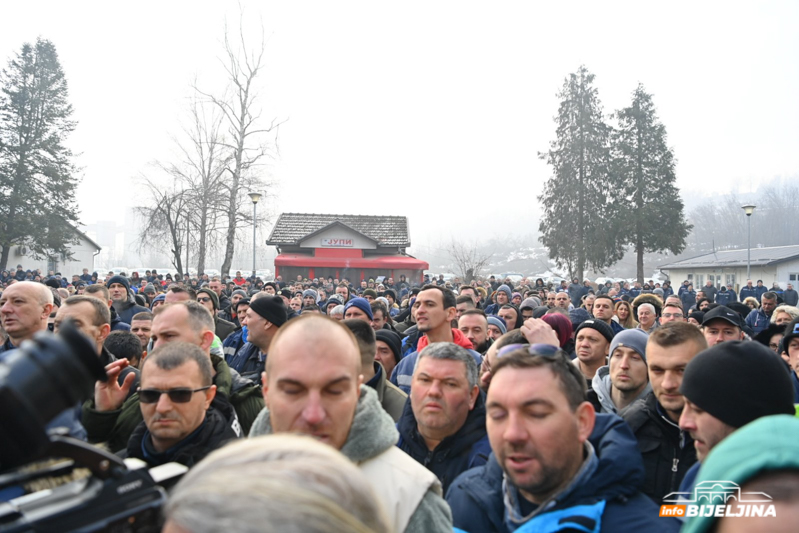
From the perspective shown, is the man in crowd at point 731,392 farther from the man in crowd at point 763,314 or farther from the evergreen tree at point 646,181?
the evergreen tree at point 646,181

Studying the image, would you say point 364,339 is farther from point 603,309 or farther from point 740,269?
point 740,269

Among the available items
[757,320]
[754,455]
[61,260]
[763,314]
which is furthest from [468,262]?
[754,455]

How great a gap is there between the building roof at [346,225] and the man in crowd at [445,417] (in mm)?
33025

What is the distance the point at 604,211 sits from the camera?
4166cm

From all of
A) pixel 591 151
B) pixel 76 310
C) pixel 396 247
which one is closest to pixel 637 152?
pixel 591 151

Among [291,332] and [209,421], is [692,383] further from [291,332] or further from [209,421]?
[209,421]

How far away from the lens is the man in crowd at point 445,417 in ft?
11.3

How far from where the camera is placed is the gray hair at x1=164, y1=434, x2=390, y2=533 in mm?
895

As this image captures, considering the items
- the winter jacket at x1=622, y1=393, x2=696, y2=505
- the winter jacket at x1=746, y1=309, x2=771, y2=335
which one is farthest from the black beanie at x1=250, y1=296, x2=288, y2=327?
the winter jacket at x1=746, y1=309, x2=771, y2=335

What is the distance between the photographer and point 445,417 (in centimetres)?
Result: 354

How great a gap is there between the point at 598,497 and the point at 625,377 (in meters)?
2.26

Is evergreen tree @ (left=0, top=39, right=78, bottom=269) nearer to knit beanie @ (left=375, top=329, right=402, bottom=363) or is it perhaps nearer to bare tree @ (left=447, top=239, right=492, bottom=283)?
bare tree @ (left=447, top=239, right=492, bottom=283)

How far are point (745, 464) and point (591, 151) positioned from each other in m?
43.9

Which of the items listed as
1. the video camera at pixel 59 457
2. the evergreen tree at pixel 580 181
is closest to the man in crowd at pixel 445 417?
the video camera at pixel 59 457
